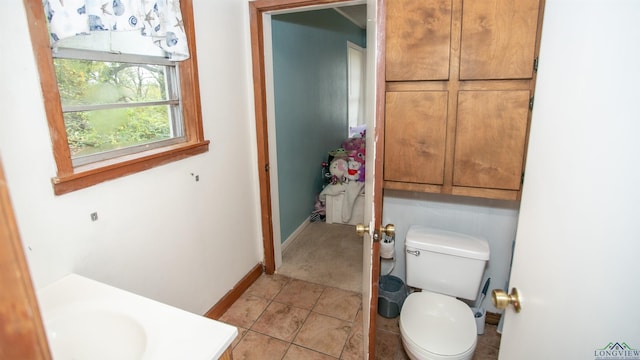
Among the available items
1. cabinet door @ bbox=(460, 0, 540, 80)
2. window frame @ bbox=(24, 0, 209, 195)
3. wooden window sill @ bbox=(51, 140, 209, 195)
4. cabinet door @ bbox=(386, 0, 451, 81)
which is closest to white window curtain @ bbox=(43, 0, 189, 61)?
window frame @ bbox=(24, 0, 209, 195)

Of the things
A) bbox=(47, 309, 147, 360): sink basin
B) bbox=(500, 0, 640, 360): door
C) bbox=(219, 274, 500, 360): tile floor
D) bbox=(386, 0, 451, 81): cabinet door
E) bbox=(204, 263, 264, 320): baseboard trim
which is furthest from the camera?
bbox=(204, 263, 264, 320): baseboard trim

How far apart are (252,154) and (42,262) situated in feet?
4.77

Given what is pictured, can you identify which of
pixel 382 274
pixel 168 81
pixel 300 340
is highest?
pixel 168 81

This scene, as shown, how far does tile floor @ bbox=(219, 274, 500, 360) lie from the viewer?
6.23 ft

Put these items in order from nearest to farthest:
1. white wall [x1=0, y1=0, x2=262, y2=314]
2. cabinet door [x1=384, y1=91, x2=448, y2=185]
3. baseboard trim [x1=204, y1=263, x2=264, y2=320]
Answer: white wall [x1=0, y1=0, x2=262, y2=314]
cabinet door [x1=384, y1=91, x2=448, y2=185]
baseboard trim [x1=204, y1=263, x2=264, y2=320]

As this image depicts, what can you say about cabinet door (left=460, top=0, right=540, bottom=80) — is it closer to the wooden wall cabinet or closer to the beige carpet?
the wooden wall cabinet

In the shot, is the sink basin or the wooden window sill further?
the wooden window sill

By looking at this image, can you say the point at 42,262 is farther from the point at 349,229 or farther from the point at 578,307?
the point at 349,229

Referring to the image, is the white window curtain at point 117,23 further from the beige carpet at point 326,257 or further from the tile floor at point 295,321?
the beige carpet at point 326,257

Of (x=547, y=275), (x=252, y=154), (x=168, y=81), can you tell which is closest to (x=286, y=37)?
(x=252, y=154)

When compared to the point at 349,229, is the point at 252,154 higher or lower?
higher

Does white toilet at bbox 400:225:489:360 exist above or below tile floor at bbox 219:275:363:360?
above

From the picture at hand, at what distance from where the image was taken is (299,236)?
132 inches

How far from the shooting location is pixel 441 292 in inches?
74.2
